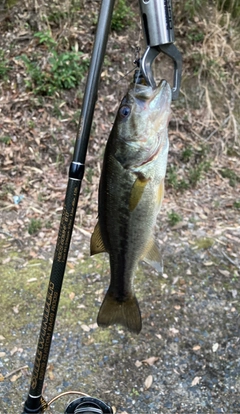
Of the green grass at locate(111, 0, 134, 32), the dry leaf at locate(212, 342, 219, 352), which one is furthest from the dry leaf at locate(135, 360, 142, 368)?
the green grass at locate(111, 0, 134, 32)

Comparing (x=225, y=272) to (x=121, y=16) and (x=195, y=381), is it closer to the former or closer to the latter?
(x=195, y=381)

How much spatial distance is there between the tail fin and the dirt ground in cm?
135

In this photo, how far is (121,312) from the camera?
1787 mm

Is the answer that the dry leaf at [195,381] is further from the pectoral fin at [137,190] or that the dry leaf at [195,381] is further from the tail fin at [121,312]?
the pectoral fin at [137,190]

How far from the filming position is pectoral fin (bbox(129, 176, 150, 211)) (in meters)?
1.48

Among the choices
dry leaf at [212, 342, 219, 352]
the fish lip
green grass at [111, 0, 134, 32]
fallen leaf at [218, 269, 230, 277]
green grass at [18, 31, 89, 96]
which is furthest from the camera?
green grass at [111, 0, 134, 32]

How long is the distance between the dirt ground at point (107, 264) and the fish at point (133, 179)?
167 cm

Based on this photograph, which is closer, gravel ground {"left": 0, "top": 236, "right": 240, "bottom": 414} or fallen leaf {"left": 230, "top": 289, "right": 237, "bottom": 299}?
gravel ground {"left": 0, "top": 236, "right": 240, "bottom": 414}

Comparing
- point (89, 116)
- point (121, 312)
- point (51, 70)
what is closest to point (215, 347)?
point (121, 312)

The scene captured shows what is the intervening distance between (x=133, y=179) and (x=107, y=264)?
249cm

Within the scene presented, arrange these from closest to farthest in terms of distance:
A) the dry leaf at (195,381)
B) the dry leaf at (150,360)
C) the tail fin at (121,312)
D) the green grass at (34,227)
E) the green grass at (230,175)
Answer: the tail fin at (121,312), the dry leaf at (195,381), the dry leaf at (150,360), the green grass at (34,227), the green grass at (230,175)

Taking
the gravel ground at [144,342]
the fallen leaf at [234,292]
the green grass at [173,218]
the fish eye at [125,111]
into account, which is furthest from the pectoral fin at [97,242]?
the green grass at [173,218]

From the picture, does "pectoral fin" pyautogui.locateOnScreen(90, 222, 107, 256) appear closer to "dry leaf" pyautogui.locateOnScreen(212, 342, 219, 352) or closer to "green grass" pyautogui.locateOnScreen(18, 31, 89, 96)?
"dry leaf" pyautogui.locateOnScreen(212, 342, 219, 352)

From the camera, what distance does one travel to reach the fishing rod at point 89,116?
1.46 metres
